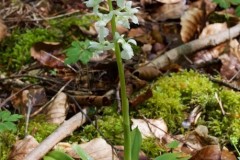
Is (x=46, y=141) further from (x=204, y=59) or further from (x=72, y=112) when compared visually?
(x=204, y=59)

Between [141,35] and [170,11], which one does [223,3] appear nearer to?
[141,35]

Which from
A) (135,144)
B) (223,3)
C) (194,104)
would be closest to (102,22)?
(135,144)

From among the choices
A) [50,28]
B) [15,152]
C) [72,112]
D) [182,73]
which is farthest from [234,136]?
[50,28]

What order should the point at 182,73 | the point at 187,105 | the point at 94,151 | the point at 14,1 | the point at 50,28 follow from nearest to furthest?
1. the point at 94,151
2. the point at 187,105
3. the point at 182,73
4. the point at 50,28
5. the point at 14,1

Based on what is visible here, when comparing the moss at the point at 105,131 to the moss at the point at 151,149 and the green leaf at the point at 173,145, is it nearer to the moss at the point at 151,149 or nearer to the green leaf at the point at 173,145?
the moss at the point at 151,149

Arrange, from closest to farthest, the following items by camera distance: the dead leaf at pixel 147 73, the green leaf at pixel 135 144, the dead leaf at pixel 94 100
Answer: the green leaf at pixel 135 144 → the dead leaf at pixel 94 100 → the dead leaf at pixel 147 73

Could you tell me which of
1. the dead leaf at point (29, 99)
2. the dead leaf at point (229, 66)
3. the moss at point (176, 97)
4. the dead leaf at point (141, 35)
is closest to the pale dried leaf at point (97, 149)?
the moss at point (176, 97)
